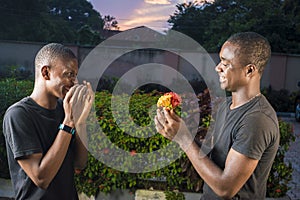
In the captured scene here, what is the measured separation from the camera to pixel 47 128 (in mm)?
1633

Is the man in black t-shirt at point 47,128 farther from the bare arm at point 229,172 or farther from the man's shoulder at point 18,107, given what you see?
the bare arm at point 229,172

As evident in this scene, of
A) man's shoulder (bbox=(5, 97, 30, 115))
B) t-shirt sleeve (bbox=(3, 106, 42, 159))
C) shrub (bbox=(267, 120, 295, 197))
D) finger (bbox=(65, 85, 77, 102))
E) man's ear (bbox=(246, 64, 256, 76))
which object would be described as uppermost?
man's ear (bbox=(246, 64, 256, 76))

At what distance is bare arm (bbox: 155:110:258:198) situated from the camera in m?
1.39

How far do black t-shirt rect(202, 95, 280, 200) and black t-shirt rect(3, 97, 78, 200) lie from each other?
0.82 meters

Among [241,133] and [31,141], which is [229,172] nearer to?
[241,133]

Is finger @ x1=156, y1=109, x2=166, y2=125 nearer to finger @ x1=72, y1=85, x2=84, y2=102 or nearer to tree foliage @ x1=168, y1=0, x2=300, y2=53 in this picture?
finger @ x1=72, y1=85, x2=84, y2=102

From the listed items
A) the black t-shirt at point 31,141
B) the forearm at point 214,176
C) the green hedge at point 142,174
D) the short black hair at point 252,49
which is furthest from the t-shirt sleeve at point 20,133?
the green hedge at point 142,174

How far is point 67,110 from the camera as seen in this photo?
149cm

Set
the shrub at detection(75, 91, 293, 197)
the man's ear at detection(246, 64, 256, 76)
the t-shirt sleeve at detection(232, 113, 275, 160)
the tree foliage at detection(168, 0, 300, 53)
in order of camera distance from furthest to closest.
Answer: the tree foliage at detection(168, 0, 300, 53), the shrub at detection(75, 91, 293, 197), the man's ear at detection(246, 64, 256, 76), the t-shirt sleeve at detection(232, 113, 275, 160)

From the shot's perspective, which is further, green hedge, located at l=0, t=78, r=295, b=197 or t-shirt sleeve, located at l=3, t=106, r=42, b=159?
green hedge, located at l=0, t=78, r=295, b=197

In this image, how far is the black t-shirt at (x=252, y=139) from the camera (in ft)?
4.59

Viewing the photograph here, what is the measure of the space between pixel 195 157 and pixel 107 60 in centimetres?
1333

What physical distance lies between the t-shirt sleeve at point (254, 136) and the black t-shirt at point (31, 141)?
95cm

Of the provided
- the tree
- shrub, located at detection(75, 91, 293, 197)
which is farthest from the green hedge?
the tree
